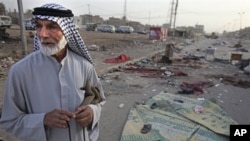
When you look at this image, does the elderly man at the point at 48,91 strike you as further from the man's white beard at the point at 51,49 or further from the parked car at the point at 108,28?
the parked car at the point at 108,28

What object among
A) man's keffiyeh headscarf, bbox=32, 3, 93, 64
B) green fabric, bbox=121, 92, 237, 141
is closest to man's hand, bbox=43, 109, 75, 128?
man's keffiyeh headscarf, bbox=32, 3, 93, 64

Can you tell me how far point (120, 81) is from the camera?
29.3 ft

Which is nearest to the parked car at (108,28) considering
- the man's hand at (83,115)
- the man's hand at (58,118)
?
the man's hand at (83,115)

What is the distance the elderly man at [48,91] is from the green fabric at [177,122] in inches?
100

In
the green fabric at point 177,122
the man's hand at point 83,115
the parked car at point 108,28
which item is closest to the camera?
the man's hand at point 83,115

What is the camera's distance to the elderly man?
1775 millimetres

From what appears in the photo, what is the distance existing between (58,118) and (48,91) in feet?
0.80

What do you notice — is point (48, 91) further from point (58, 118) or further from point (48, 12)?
point (48, 12)

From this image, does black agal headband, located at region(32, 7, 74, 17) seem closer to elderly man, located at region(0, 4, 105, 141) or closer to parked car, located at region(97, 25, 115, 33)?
elderly man, located at region(0, 4, 105, 141)

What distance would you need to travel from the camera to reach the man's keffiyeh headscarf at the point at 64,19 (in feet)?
6.06

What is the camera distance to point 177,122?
501 centimetres

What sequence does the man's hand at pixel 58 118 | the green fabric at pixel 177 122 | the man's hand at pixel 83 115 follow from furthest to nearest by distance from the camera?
the green fabric at pixel 177 122 < the man's hand at pixel 83 115 < the man's hand at pixel 58 118

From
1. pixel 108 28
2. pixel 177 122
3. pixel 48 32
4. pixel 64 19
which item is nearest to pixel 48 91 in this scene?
pixel 48 32

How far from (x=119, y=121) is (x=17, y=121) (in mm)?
3531
